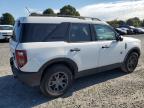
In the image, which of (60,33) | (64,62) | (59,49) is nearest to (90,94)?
(64,62)

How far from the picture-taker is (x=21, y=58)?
5059 mm

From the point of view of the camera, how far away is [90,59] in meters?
6.09

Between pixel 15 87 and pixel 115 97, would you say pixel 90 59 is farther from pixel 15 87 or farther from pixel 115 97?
pixel 15 87

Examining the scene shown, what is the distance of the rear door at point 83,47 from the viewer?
572cm

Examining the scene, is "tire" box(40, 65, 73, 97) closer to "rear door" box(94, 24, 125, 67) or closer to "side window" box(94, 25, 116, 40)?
"rear door" box(94, 24, 125, 67)

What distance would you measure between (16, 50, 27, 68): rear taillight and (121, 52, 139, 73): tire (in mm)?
3413

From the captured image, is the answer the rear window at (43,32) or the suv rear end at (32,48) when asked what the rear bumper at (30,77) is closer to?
the suv rear end at (32,48)

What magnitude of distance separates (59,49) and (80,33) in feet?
2.77

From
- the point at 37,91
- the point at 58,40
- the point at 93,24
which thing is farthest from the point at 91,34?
the point at 37,91

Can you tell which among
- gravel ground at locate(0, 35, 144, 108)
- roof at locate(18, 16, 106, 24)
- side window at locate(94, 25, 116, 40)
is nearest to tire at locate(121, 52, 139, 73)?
gravel ground at locate(0, 35, 144, 108)

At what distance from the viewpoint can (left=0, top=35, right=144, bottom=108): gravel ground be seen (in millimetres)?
5180

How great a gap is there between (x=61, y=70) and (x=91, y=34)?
1.33m

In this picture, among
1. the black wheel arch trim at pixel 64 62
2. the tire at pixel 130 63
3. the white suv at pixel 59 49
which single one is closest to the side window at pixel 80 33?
the white suv at pixel 59 49

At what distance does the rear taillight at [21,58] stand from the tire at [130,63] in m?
3.41
